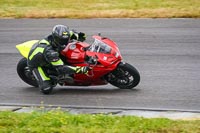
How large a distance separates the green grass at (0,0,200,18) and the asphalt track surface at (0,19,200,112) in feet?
2.17

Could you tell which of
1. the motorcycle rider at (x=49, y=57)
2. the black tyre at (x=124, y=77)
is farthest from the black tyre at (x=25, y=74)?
the black tyre at (x=124, y=77)

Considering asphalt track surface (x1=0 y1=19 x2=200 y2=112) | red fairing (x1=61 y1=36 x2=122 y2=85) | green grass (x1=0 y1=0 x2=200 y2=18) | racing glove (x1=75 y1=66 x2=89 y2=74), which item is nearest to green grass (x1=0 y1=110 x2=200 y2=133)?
asphalt track surface (x1=0 y1=19 x2=200 y2=112)

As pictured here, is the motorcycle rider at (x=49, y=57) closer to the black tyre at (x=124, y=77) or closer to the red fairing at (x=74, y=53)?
the red fairing at (x=74, y=53)

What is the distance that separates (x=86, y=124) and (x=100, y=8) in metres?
14.3

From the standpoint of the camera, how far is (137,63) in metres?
15.1

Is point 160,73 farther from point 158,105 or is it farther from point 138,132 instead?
point 138,132

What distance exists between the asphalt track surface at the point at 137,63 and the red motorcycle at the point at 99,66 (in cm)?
22

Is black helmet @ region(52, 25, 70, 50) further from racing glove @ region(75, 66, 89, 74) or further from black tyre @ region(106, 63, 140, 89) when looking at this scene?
black tyre @ region(106, 63, 140, 89)

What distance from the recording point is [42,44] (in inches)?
496

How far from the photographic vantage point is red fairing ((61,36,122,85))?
12367 millimetres

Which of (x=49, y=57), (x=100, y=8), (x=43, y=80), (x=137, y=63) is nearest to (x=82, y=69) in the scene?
(x=49, y=57)

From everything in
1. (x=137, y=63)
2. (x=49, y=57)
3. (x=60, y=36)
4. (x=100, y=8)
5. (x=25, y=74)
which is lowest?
(x=100, y=8)

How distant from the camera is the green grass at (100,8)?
21609 millimetres

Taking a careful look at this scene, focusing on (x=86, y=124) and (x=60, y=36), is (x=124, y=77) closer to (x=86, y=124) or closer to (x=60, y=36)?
(x=60, y=36)
